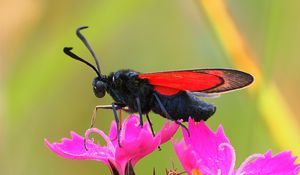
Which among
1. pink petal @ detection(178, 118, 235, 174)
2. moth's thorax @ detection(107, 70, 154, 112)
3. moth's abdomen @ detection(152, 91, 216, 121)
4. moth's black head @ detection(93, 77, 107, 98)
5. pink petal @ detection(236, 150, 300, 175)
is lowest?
pink petal @ detection(236, 150, 300, 175)

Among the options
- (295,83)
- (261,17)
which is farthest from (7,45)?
(295,83)

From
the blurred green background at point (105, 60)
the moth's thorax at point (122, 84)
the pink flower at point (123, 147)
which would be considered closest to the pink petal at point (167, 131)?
the pink flower at point (123, 147)

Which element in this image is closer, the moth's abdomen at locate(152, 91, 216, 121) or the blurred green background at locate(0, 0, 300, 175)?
the moth's abdomen at locate(152, 91, 216, 121)

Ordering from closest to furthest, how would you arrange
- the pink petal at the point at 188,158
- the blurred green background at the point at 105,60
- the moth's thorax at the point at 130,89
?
the pink petal at the point at 188,158, the moth's thorax at the point at 130,89, the blurred green background at the point at 105,60

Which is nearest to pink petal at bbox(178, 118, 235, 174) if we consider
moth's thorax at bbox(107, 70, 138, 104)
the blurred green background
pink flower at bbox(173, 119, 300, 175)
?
pink flower at bbox(173, 119, 300, 175)

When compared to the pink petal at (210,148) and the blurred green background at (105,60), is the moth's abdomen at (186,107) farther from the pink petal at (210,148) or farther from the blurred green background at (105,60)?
the blurred green background at (105,60)

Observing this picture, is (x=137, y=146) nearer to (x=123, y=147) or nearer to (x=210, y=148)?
(x=123, y=147)

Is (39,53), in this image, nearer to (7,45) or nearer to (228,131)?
(7,45)

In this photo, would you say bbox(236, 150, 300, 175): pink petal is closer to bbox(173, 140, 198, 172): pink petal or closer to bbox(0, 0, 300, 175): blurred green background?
bbox(173, 140, 198, 172): pink petal
